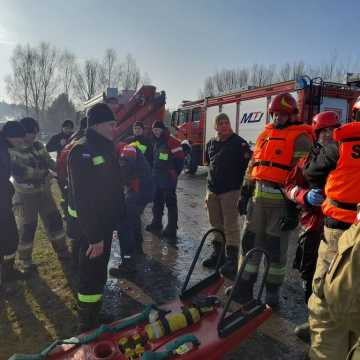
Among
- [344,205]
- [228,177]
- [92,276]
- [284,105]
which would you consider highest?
[284,105]

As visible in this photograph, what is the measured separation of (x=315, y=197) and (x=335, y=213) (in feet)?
1.42

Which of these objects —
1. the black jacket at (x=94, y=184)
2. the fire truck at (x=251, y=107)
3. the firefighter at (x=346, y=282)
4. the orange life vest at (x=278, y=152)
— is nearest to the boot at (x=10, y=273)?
the black jacket at (x=94, y=184)

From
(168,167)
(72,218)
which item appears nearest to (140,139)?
(168,167)

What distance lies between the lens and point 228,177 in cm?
453

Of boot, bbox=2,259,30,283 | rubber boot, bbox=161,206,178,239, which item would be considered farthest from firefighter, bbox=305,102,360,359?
rubber boot, bbox=161,206,178,239

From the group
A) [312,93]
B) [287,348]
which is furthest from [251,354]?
[312,93]

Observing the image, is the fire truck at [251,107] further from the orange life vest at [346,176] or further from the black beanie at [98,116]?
the orange life vest at [346,176]

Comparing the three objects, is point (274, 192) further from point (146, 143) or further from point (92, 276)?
point (146, 143)

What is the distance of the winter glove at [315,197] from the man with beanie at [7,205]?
3102mm

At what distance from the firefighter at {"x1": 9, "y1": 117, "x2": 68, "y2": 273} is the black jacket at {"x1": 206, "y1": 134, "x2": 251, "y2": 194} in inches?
89.8

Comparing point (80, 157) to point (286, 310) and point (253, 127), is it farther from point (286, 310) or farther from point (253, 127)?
point (253, 127)

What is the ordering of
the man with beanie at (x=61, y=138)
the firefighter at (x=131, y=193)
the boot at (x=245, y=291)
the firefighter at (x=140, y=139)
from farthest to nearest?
the man with beanie at (x=61, y=138)
the firefighter at (x=140, y=139)
the firefighter at (x=131, y=193)
the boot at (x=245, y=291)

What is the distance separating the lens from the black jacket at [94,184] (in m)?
2.94

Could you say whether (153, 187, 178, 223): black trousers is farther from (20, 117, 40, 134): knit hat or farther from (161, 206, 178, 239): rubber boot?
Answer: (20, 117, 40, 134): knit hat
